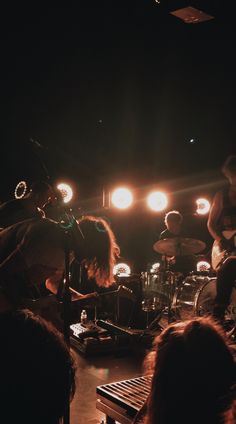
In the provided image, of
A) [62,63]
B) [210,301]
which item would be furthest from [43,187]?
[210,301]

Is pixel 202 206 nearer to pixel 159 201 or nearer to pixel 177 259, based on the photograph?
pixel 159 201

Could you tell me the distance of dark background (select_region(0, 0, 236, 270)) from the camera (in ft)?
16.0

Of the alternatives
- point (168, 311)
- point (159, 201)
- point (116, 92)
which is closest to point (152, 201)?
point (159, 201)

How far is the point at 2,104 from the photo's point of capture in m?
7.02

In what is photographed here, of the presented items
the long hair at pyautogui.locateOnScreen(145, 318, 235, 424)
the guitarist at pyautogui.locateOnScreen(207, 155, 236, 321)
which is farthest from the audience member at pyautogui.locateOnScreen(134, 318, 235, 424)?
the guitarist at pyautogui.locateOnScreen(207, 155, 236, 321)

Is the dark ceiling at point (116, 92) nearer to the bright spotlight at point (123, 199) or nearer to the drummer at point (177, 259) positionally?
the bright spotlight at point (123, 199)

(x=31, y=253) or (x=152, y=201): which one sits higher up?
(x=152, y=201)

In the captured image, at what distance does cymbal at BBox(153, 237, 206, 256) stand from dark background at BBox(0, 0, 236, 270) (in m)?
2.50

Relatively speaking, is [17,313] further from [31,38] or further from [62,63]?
[62,63]

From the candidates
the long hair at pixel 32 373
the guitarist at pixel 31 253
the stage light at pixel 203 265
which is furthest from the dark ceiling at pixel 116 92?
the stage light at pixel 203 265

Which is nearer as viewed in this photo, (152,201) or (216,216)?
(216,216)

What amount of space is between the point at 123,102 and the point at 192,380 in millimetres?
6953

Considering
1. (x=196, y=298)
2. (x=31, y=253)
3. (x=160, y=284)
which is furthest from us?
(x=160, y=284)

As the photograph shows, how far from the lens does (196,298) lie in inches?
242
